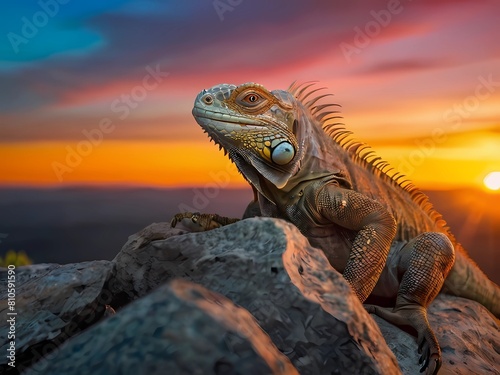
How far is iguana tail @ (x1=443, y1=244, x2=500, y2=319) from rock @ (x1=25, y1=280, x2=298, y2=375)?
142 inches

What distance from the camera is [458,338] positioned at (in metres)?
4.13

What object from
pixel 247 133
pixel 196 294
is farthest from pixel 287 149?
pixel 196 294

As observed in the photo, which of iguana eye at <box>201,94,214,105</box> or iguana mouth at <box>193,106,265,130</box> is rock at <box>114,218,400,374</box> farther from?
iguana eye at <box>201,94,214,105</box>

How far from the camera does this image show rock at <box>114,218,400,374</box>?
2271 mm

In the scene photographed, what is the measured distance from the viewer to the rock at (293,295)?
7.45 ft

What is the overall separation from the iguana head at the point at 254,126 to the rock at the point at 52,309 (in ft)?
4.03

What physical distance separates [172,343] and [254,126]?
265 cm

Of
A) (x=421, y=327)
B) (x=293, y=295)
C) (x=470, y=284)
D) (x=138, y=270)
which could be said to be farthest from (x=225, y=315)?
(x=470, y=284)

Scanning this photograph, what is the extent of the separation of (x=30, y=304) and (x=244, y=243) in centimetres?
Result: 151

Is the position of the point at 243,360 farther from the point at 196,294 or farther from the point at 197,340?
the point at 196,294

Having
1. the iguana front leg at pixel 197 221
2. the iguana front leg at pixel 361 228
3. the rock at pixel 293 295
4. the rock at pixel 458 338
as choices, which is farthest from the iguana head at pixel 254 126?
the rock at pixel 458 338

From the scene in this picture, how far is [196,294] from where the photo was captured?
1.70 meters

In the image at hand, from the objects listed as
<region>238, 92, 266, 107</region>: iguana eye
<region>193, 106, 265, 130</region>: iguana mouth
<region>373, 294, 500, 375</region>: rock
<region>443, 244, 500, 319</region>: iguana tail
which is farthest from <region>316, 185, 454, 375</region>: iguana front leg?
<region>238, 92, 266, 107</region>: iguana eye

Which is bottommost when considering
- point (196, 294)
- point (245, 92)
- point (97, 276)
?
point (97, 276)
